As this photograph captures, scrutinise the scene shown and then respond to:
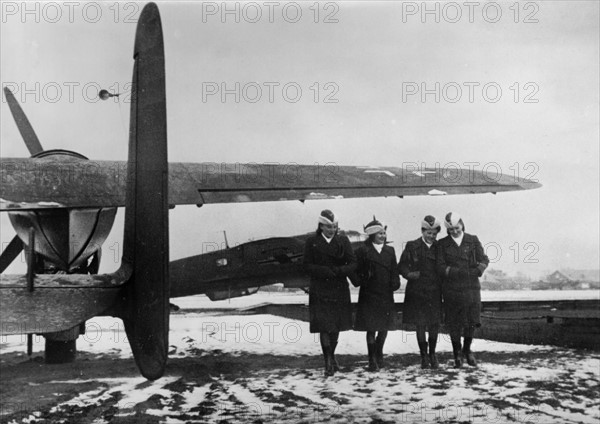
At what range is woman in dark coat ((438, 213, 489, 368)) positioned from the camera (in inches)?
256

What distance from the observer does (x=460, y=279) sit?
6.60 metres

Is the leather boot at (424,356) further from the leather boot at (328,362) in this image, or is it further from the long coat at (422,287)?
the leather boot at (328,362)

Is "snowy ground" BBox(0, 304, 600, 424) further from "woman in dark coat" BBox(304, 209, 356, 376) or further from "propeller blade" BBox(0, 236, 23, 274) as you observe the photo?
"propeller blade" BBox(0, 236, 23, 274)

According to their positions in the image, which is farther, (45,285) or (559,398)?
(559,398)

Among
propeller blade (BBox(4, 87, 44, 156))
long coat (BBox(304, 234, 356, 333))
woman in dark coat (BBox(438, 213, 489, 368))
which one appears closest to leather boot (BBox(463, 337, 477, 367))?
woman in dark coat (BBox(438, 213, 489, 368))

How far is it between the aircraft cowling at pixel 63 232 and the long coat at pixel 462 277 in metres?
4.36

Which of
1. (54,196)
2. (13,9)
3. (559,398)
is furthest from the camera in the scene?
(13,9)

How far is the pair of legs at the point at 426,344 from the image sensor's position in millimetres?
6375

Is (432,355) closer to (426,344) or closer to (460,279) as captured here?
(426,344)

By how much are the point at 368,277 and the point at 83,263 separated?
379cm

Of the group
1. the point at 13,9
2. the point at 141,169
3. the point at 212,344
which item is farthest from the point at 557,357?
the point at 13,9

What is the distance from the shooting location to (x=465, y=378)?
5562mm

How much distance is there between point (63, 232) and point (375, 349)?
4011mm

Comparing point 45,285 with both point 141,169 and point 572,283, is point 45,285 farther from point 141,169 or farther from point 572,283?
point 572,283
